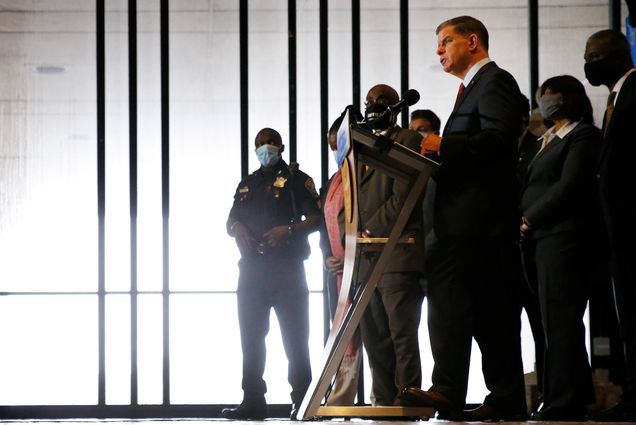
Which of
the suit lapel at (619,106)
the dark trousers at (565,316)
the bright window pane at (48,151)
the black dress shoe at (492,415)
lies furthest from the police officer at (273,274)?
the suit lapel at (619,106)

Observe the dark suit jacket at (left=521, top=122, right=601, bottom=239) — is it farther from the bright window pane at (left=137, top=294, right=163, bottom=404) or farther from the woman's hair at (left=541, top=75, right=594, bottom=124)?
the bright window pane at (left=137, top=294, right=163, bottom=404)

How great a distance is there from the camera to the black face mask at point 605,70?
3.27 m

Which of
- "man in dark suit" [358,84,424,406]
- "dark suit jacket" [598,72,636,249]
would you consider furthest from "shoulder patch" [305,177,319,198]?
"dark suit jacket" [598,72,636,249]

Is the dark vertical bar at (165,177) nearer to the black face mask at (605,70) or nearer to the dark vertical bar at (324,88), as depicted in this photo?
the dark vertical bar at (324,88)

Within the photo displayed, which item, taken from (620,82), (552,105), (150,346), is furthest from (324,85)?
(620,82)

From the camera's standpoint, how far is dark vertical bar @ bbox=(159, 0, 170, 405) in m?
5.26

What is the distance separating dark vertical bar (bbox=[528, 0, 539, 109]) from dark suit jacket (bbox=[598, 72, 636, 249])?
2.17 m

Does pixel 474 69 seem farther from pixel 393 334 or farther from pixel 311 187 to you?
pixel 311 187

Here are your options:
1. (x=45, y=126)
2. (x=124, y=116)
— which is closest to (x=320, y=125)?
(x=124, y=116)

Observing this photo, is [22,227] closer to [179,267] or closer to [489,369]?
[179,267]

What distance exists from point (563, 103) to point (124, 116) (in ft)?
8.49

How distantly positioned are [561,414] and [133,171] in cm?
274

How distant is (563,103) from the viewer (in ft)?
11.5

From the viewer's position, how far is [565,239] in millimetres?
3350
